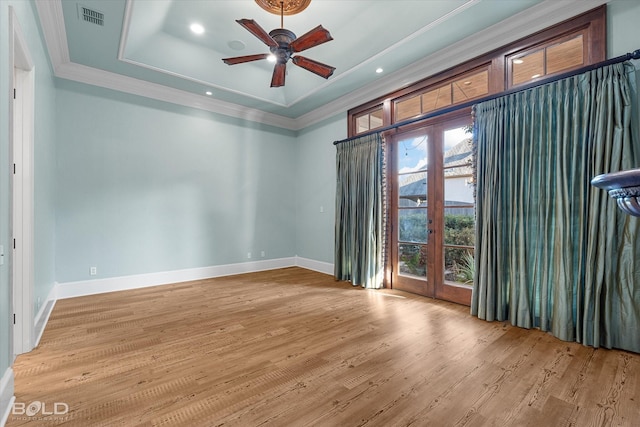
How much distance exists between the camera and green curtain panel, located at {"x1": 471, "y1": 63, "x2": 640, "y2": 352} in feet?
7.79

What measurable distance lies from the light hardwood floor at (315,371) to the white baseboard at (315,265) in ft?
Answer: 6.75

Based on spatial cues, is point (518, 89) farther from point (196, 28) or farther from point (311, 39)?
point (196, 28)

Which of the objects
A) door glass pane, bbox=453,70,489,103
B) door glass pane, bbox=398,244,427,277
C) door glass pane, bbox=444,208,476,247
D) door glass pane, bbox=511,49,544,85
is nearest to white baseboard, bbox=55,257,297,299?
door glass pane, bbox=398,244,427,277

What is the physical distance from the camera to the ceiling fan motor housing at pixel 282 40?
9.14 feet

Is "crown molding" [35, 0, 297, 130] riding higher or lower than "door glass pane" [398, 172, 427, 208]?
higher

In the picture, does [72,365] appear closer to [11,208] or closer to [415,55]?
[11,208]

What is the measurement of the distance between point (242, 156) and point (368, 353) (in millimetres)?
4516

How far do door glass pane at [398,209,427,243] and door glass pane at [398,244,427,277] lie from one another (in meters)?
0.12

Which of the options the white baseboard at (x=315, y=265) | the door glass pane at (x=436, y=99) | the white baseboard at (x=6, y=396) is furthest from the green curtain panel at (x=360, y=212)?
the white baseboard at (x=6, y=396)

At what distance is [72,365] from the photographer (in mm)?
2197

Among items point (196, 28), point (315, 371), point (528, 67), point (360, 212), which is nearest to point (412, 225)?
point (360, 212)

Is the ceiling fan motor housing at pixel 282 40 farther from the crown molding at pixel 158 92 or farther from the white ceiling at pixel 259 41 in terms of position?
the crown molding at pixel 158 92

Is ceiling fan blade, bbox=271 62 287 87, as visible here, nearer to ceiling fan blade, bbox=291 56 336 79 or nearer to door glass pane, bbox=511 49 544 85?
ceiling fan blade, bbox=291 56 336 79

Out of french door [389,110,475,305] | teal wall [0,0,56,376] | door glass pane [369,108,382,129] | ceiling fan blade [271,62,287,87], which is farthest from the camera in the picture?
door glass pane [369,108,382,129]
